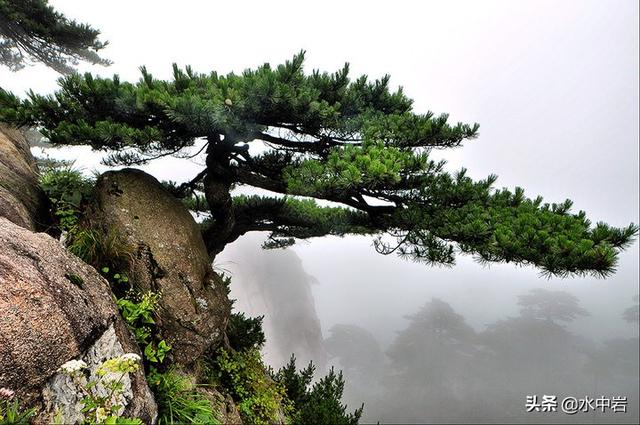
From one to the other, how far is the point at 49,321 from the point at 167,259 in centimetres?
184

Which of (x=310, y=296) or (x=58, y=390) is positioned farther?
(x=310, y=296)

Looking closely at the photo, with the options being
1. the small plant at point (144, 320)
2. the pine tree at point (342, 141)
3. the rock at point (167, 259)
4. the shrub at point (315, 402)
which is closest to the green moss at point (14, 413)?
the small plant at point (144, 320)

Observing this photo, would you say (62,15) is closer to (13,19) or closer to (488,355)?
(13,19)

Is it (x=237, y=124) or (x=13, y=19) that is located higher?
(x=13, y=19)

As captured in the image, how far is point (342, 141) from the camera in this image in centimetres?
428

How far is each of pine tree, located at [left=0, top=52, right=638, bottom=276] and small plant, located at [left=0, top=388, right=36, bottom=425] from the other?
254 centimetres

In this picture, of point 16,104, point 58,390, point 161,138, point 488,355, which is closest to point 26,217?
point 16,104

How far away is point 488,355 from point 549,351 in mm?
4184

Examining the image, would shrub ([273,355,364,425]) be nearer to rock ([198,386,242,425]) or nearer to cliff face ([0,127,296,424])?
cliff face ([0,127,296,424])

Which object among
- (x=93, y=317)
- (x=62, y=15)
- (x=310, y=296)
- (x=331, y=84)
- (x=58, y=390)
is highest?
(x=310, y=296)

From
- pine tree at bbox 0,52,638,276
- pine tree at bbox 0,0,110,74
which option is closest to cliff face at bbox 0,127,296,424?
pine tree at bbox 0,52,638,276

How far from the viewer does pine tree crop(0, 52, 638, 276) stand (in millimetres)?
2820

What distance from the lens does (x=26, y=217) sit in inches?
133

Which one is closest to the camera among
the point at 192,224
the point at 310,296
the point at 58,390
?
the point at 58,390
